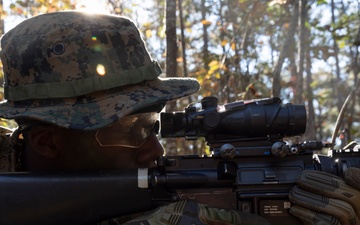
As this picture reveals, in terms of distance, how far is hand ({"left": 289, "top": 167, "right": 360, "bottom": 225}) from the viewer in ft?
6.84

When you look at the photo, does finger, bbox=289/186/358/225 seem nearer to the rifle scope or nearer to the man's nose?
the rifle scope

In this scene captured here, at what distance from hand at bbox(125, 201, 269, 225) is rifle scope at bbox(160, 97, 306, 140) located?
403mm

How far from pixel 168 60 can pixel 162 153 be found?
320 cm

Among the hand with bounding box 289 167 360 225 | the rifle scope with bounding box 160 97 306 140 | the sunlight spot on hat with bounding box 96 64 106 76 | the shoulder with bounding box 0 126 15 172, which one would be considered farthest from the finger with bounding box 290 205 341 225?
the shoulder with bounding box 0 126 15 172

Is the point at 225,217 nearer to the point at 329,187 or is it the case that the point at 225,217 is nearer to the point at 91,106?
the point at 329,187

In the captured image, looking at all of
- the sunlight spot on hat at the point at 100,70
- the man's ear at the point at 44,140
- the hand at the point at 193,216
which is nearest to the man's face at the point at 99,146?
the man's ear at the point at 44,140

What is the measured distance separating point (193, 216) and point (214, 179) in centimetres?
25

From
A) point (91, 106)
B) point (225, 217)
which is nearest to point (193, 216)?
point (225, 217)

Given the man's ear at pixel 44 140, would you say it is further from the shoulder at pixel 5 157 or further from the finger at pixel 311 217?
the finger at pixel 311 217

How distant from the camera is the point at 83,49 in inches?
93.4

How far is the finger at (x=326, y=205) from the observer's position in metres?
2.07

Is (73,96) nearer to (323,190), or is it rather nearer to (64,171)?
(64,171)

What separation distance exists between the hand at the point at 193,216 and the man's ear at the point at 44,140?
609 millimetres

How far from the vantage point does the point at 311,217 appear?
2.11 metres
